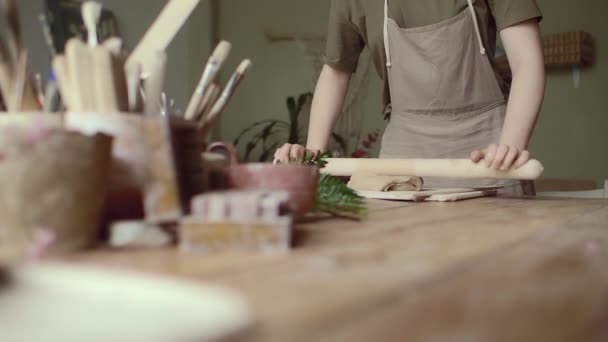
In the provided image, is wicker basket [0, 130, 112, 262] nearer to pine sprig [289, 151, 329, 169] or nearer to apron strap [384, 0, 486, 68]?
pine sprig [289, 151, 329, 169]

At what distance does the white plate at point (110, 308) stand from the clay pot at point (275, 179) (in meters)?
0.28

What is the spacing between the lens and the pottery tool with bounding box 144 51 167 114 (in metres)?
0.53

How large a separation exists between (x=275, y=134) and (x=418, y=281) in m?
3.19

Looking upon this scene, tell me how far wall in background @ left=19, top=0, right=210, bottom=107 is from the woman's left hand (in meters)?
1.51

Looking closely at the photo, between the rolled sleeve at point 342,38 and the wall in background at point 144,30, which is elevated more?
the wall in background at point 144,30

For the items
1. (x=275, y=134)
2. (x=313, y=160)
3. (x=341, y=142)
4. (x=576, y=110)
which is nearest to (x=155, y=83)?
(x=313, y=160)

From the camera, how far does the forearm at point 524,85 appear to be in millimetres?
1180

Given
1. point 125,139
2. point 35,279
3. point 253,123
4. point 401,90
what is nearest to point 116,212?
point 125,139

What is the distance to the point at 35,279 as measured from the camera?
1.08 ft

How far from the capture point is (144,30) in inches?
99.7

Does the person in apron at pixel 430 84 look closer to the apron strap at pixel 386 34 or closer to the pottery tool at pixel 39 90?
the apron strap at pixel 386 34

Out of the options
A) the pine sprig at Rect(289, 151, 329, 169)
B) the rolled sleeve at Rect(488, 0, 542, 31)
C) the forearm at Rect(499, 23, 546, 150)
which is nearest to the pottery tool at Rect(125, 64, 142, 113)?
the pine sprig at Rect(289, 151, 329, 169)

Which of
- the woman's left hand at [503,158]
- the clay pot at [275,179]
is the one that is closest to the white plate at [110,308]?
the clay pot at [275,179]

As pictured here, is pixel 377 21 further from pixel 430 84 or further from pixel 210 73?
pixel 210 73
